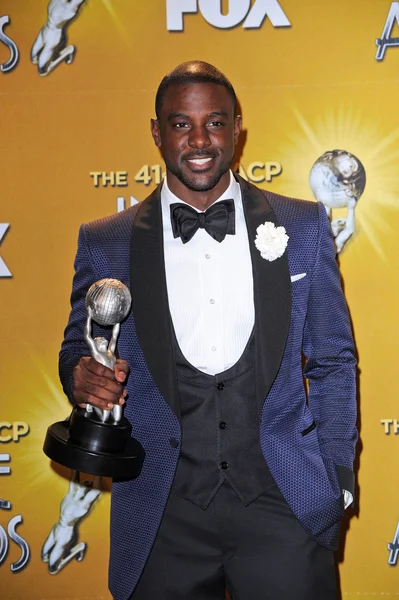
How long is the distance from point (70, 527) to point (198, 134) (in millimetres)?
2138

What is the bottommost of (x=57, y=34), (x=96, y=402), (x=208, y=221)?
(x=96, y=402)

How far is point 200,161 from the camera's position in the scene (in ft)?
7.69

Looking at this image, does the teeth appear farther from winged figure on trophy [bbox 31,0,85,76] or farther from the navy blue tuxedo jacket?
winged figure on trophy [bbox 31,0,85,76]

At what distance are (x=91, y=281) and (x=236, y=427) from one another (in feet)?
2.05

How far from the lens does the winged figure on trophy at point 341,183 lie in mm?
3512

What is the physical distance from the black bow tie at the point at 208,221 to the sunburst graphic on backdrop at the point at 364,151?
1231mm

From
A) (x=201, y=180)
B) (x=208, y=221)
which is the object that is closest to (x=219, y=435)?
(x=208, y=221)

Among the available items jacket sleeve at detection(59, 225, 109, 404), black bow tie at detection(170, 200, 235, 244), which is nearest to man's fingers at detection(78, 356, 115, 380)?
jacket sleeve at detection(59, 225, 109, 404)

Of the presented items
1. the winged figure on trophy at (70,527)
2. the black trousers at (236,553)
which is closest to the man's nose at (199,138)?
the black trousers at (236,553)

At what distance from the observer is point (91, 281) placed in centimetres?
238

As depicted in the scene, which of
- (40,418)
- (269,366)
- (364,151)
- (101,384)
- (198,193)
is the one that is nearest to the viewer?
(101,384)

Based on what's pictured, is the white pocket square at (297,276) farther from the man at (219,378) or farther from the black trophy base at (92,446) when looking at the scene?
the black trophy base at (92,446)

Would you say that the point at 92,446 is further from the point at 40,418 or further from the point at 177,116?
the point at 40,418

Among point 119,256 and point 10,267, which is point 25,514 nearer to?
point 10,267
